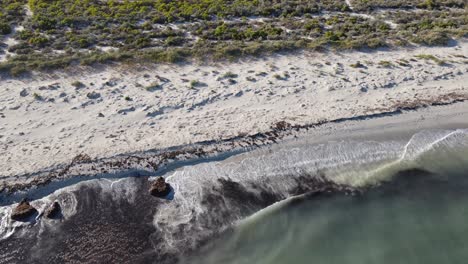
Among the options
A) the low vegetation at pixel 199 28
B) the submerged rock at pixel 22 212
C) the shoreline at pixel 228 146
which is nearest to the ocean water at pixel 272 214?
the submerged rock at pixel 22 212

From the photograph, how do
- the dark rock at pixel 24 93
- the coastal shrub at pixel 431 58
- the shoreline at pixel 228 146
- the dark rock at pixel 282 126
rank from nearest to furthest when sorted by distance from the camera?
the shoreline at pixel 228 146 < the dark rock at pixel 282 126 < the dark rock at pixel 24 93 < the coastal shrub at pixel 431 58

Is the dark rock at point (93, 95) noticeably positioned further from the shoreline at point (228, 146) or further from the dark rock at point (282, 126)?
the dark rock at point (282, 126)

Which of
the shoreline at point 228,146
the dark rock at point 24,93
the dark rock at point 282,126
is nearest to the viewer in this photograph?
the shoreline at point 228,146

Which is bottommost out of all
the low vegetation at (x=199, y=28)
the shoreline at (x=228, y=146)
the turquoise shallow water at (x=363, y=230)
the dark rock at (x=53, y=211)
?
the turquoise shallow water at (x=363, y=230)

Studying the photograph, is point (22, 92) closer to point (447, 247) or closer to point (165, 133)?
point (165, 133)

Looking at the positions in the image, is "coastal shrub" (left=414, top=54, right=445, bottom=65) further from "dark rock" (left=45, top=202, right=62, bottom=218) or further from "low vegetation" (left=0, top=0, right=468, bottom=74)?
"dark rock" (left=45, top=202, right=62, bottom=218)

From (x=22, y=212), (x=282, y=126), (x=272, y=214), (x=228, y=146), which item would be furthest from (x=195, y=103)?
(x=22, y=212)

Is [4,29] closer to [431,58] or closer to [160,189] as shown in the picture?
[160,189]
